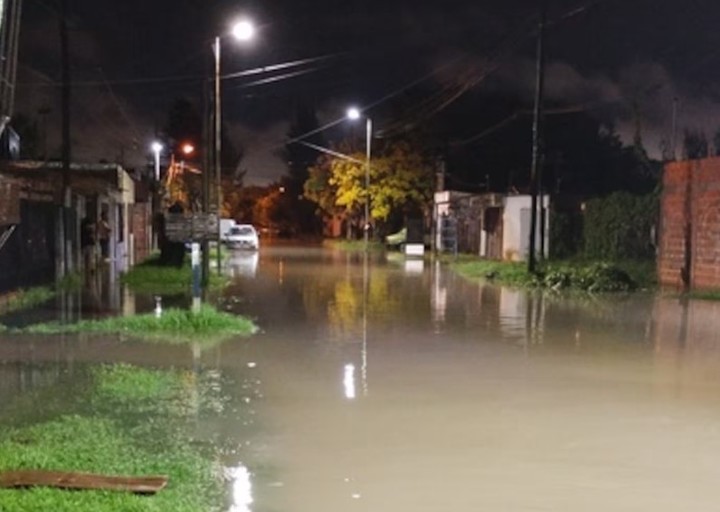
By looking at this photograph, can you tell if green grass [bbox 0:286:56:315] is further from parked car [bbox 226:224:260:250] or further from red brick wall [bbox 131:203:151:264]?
parked car [bbox 226:224:260:250]

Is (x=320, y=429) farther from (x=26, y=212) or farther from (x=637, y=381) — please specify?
(x=26, y=212)

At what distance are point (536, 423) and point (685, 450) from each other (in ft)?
5.16

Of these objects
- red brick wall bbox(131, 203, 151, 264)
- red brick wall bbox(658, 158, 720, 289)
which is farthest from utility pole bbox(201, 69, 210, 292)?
red brick wall bbox(131, 203, 151, 264)

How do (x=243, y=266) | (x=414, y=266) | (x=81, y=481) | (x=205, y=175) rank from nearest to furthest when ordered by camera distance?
(x=81, y=481) → (x=205, y=175) → (x=243, y=266) → (x=414, y=266)

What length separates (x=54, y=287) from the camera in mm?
23438

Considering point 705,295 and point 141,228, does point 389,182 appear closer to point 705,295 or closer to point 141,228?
point 141,228

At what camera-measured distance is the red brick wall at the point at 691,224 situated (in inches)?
990

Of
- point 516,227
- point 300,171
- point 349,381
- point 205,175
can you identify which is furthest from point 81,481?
point 300,171

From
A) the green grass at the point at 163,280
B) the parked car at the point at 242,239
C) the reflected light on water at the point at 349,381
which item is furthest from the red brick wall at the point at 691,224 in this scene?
the parked car at the point at 242,239

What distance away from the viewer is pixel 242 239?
57312 millimetres

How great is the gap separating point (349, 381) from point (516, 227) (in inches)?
1188

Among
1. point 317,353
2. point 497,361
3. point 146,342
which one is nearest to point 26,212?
point 146,342

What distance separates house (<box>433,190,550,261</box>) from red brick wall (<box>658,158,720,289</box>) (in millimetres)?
8418

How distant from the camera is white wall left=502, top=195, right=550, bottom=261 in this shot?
40375 mm
